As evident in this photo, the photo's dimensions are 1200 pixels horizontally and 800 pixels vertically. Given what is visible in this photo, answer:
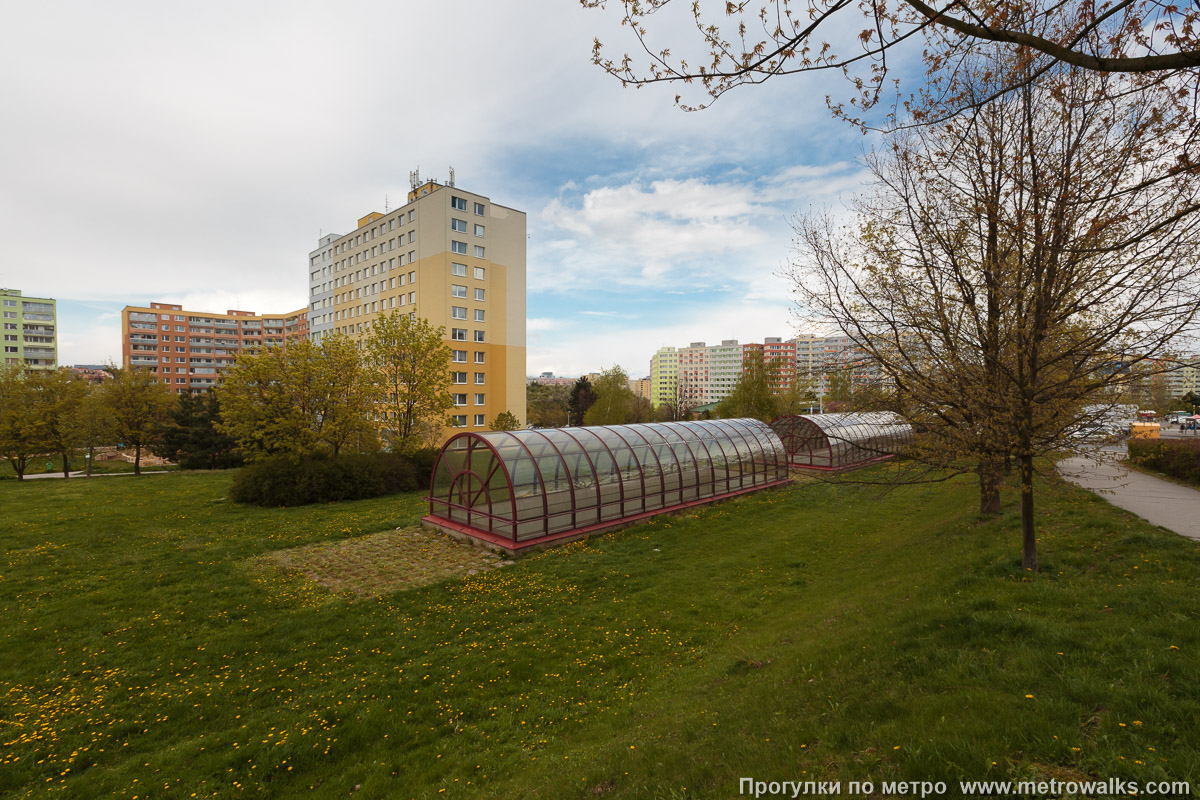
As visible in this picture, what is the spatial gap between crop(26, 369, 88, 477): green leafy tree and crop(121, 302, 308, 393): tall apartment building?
6408 cm

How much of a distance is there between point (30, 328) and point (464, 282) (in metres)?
99.0

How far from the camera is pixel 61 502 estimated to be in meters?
19.9

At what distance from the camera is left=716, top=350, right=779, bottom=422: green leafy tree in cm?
3697

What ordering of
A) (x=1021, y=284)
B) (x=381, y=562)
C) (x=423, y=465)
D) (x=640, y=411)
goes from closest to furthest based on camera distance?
(x=1021, y=284), (x=381, y=562), (x=423, y=465), (x=640, y=411)

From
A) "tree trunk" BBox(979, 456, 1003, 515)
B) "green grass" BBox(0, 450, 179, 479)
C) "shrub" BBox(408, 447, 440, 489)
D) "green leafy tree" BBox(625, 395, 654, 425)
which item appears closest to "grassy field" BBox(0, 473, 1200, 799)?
"tree trunk" BBox(979, 456, 1003, 515)

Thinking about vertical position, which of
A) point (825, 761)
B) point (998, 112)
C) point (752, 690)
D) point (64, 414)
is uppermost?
point (998, 112)

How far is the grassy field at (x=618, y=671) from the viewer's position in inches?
163

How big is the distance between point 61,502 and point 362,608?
65.9ft

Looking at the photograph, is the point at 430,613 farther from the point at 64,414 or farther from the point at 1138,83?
the point at 64,414

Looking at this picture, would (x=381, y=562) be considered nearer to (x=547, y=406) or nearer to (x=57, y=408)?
(x=57, y=408)

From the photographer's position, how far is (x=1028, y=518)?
752 cm

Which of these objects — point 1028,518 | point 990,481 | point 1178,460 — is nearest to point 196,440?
point 990,481

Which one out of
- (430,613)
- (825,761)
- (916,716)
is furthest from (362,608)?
(916,716)

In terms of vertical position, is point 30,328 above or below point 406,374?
above
